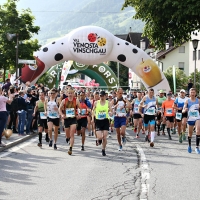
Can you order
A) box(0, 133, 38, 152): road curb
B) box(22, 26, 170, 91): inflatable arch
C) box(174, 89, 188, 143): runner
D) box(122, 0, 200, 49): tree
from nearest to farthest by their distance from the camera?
1. box(0, 133, 38, 152): road curb
2. box(174, 89, 188, 143): runner
3. box(122, 0, 200, 49): tree
4. box(22, 26, 170, 91): inflatable arch

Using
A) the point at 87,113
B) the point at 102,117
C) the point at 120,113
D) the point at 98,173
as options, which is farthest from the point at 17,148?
the point at 98,173

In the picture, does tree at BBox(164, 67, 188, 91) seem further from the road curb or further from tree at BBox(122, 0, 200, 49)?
the road curb

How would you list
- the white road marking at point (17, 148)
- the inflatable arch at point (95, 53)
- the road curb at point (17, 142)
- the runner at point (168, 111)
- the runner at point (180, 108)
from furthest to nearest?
the inflatable arch at point (95, 53), the runner at point (168, 111), the runner at point (180, 108), the road curb at point (17, 142), the white road marking at point (17, 148)

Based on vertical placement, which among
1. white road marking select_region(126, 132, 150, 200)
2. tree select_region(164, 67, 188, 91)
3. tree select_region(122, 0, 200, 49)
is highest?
tree select_region(122, 0, 200, 49)

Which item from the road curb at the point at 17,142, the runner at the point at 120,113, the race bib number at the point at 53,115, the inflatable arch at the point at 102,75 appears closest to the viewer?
the road curb at the point at 17,142

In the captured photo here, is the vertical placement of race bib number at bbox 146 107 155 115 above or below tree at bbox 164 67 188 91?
below

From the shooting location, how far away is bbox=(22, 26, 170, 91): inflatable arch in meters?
32.3

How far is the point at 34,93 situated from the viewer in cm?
2200

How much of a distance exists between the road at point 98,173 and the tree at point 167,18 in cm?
933

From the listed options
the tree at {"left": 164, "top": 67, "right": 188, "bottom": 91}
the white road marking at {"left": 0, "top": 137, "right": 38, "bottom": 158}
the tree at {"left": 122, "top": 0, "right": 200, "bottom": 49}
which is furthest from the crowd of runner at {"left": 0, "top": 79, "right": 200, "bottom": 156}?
the tree at {"left": 164, "top": 67, "right": 188, "bottom": 91}

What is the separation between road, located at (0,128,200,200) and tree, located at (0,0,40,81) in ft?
68.3

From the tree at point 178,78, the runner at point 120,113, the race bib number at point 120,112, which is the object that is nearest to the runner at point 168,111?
the runner at point 120,113

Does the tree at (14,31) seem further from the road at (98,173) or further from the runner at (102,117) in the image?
the runner at (102,117)

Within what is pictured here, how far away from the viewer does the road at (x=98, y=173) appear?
8453 mm
